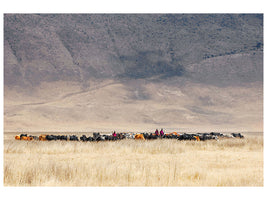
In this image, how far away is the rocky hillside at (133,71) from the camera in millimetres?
86875

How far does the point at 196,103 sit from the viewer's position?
9444cm

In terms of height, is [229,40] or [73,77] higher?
[229,40]

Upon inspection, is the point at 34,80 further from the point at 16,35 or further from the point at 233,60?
the point at 233,60

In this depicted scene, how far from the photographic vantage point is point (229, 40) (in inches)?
4555

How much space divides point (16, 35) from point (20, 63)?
1123cm

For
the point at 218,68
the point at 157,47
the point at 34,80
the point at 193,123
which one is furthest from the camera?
the point at 157,47

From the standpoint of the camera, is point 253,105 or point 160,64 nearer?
point 253,105

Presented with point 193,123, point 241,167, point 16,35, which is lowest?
point 241,167

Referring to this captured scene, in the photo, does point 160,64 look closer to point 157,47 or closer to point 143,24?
point 157,47

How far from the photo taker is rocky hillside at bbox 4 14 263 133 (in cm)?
8688

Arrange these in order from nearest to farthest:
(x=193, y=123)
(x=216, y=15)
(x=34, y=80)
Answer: (x=193, y=123), (x=34, y=80), (x=216, y=15)

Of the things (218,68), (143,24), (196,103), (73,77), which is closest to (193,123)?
(196,103)

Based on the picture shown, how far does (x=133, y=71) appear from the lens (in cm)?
10738

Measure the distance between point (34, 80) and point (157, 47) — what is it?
111 ft
